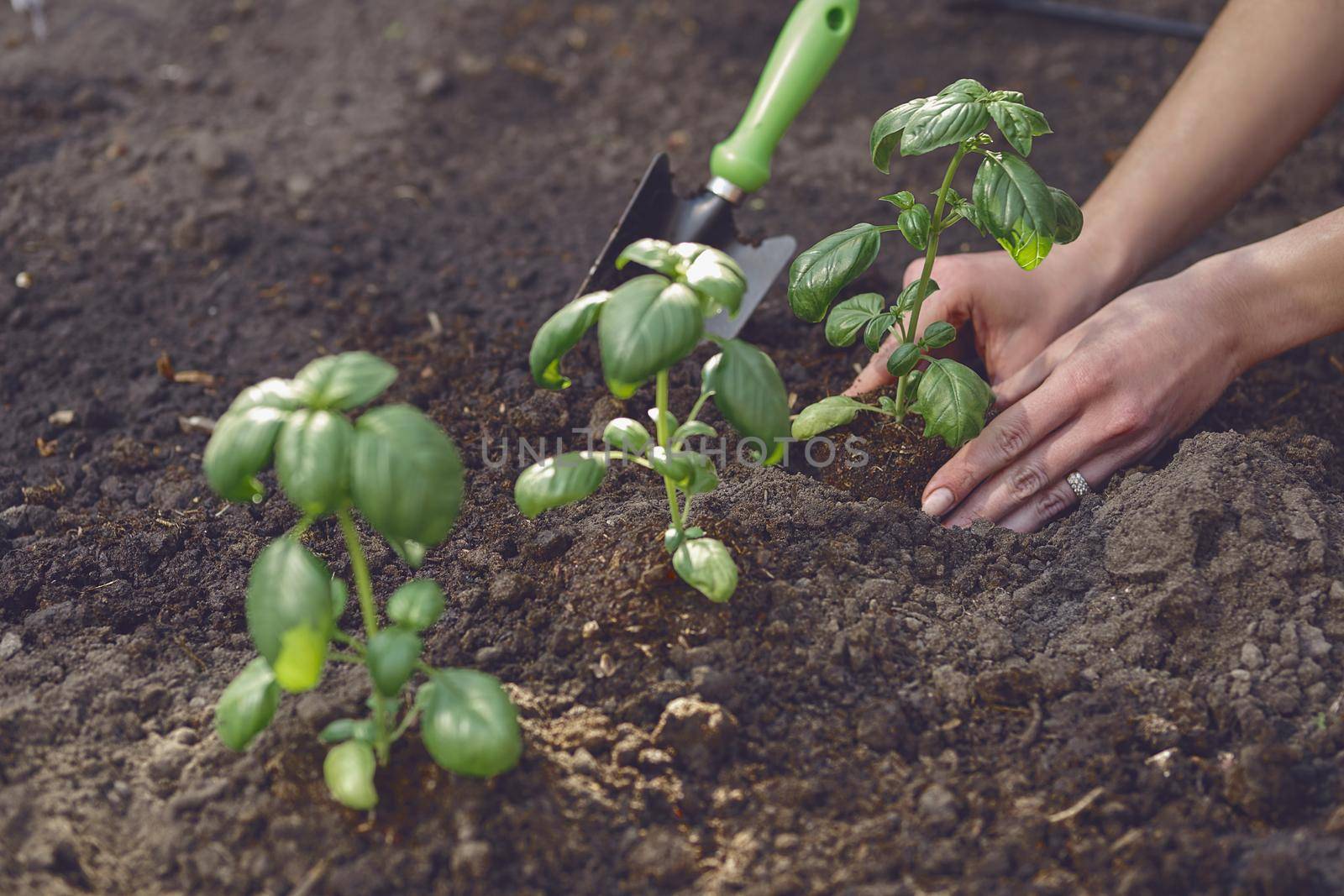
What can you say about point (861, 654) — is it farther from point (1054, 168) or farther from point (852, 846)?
point (1054, 168)

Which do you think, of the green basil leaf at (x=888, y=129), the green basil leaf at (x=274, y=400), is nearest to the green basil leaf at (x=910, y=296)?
the green basil leaf at (x=888, y=129)

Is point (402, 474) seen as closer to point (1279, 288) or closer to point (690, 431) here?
point (690, 431)

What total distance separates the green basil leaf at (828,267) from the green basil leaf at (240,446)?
90 cm

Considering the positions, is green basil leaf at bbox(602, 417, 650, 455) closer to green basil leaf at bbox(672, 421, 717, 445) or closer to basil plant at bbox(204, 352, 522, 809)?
green basil leaf at bbox(672, 421, 717, 445)

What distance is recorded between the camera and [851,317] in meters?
1.96

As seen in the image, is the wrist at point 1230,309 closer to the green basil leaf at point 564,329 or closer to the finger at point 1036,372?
the finger at point 1036,372

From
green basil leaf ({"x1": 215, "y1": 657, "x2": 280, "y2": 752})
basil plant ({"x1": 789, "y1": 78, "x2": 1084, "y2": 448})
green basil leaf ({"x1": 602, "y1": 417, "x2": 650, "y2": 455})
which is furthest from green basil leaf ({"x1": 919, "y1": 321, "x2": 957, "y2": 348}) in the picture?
green basil leaf ({"x1": 215, "y1": 657, "x2": 280, "y2": 752})

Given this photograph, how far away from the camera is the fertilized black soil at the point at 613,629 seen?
1.46 m

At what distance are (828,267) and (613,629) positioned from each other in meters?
0.69

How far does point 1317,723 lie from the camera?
5.28 ft

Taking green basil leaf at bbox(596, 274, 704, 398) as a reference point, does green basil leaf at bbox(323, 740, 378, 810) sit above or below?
below

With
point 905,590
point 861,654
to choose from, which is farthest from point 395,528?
point 905,590

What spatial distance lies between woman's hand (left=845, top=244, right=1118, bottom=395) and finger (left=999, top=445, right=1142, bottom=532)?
28 cm

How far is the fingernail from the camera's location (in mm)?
1999
